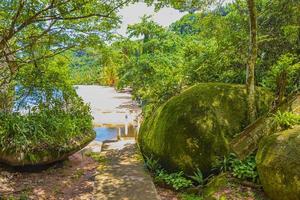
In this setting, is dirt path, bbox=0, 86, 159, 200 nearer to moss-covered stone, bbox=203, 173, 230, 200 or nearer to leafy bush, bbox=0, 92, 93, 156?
leafy bush, bbox=0, 92, 93, 156

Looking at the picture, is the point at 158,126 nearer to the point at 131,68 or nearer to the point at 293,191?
the point at 293,191

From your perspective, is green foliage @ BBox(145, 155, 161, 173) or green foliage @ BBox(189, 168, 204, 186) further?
green foliage @ BBox(145, 155, 161, 173)

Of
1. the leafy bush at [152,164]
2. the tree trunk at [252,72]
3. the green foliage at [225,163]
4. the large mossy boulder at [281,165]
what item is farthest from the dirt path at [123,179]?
the tree trunk at [252,72]

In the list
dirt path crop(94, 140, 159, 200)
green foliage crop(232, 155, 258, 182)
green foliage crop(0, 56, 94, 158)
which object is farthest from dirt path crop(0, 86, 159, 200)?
green foliage crop(232, 155, 258, 182)

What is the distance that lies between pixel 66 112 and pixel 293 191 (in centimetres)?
526

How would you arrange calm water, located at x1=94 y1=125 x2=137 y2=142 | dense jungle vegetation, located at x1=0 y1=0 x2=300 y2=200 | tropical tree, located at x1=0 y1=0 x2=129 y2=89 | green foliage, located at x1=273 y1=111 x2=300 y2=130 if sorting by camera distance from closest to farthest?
tropical tree, located at x1=0 y1=0 x2=129 y2=89 < green foliage, located at x1=273 y1=111 x2=300 y2=130 < dense jungle vegetation, located at x1=0 y1=0 x2=300 y2=200 < calm water, located at x1=94 y1=125 x2=137 y2=142

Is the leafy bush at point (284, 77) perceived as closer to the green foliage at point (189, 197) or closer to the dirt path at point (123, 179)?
Result: the green foliage at point (189, 197)

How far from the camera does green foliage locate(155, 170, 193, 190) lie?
514cm

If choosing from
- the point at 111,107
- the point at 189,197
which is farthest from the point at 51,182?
the point at 111,107

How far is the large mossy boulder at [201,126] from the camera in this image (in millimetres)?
5141

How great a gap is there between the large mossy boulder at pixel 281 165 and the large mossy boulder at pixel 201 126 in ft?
2.87

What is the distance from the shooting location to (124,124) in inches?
439

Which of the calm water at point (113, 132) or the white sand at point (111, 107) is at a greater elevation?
the white sand at point (111, 107)

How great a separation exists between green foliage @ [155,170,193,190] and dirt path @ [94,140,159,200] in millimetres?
198
